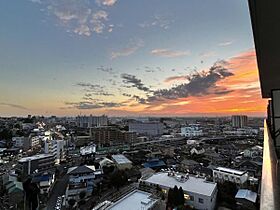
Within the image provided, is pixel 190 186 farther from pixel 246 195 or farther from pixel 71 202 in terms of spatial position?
pixel 71 202

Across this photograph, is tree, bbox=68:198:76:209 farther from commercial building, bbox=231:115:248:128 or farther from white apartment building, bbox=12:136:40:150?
commercial building, bbox=231:115:248:128

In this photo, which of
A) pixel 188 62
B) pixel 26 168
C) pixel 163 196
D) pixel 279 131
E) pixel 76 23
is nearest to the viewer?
pixel 279 131

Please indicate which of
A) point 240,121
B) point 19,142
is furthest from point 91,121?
point 240,121

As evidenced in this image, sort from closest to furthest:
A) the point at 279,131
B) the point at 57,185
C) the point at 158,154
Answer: the point at 279,131 < the point at 57,185 < the point at 158,154

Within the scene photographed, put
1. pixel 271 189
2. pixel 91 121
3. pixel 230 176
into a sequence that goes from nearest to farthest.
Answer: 1. pixel 271 189
2. pixel 230 176
3. pixel 91 121

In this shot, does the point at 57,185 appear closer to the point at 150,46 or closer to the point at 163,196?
the point at 163,196

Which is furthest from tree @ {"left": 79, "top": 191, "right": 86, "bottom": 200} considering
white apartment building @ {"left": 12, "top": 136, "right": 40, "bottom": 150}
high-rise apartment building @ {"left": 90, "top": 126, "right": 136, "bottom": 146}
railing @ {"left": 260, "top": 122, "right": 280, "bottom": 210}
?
high-rise apartment building @ {"left": 90, "top": 126, "right": 136, "bottom": 146}

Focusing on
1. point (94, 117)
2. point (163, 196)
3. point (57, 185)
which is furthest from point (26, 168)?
point (94, 117)

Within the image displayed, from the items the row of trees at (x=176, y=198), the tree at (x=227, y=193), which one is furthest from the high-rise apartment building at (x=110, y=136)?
the row of trees at (x=176, y=198)
